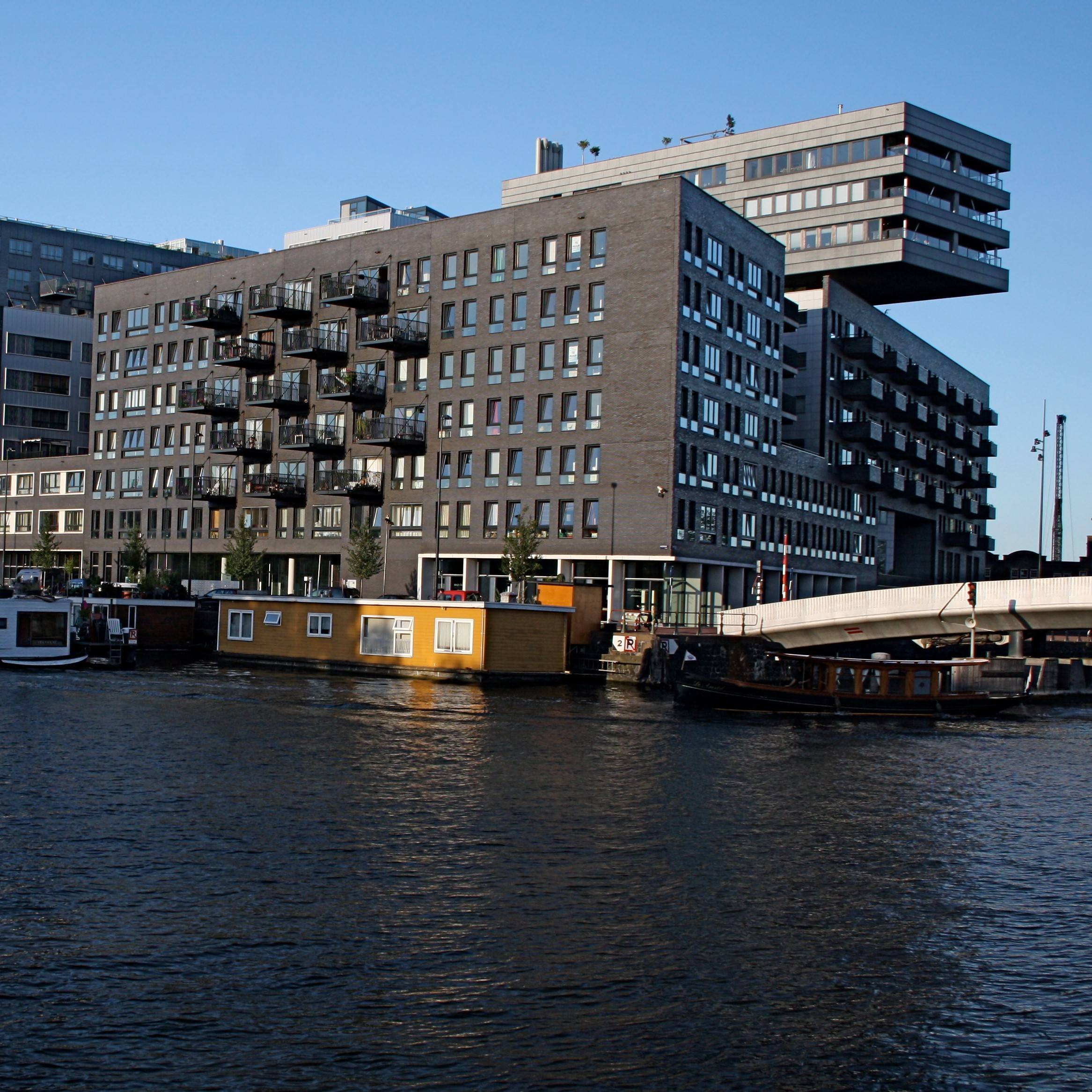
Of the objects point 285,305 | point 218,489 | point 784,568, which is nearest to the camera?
point 784,568

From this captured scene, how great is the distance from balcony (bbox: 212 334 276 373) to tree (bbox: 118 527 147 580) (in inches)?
569

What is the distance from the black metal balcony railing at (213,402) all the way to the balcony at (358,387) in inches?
377

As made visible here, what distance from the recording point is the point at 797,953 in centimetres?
1914

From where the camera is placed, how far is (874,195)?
103688 millimetres

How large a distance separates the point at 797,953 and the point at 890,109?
94143mm

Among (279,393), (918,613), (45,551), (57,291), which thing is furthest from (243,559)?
(57,291)

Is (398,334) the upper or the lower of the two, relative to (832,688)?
upper

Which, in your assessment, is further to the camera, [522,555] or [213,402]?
[213,402]

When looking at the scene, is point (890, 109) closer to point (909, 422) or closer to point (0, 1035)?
point (909, 422)

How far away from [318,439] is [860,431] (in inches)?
1506

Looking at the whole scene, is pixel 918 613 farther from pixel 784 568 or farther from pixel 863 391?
pixel 863 391

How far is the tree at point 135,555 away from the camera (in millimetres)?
100812

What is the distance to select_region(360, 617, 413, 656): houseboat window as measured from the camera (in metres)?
65.1

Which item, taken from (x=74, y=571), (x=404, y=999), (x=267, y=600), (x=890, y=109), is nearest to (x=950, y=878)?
(x=404, y=999)
